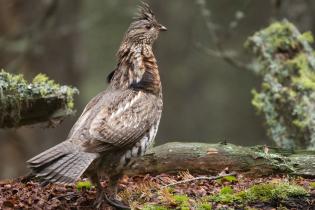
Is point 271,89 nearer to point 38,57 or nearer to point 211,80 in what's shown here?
point 38,57

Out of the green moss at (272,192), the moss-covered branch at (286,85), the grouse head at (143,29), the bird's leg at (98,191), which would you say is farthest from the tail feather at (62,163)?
the moss-covered branch at (286,85)

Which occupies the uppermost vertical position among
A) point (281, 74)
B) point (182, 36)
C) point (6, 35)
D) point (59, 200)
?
point (182, 36)

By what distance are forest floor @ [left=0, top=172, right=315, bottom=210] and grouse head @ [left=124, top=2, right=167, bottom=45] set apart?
136cm

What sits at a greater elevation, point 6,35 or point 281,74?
point 6,35

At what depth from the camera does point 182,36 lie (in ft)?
70.5

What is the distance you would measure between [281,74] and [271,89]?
27 centimetres

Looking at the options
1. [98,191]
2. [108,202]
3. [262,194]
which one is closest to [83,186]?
[98,191]

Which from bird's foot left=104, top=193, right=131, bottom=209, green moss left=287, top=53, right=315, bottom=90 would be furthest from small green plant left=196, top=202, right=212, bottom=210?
green moss left=287, top=53, right=315, bottom=90

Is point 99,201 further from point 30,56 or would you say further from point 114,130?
point 30,56

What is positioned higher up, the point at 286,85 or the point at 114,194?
the point at 286,85

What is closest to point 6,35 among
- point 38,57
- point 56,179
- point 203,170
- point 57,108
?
point 38,57

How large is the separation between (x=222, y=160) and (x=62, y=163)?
5.57 feet

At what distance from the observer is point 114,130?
5.61m

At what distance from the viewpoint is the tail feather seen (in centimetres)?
503
